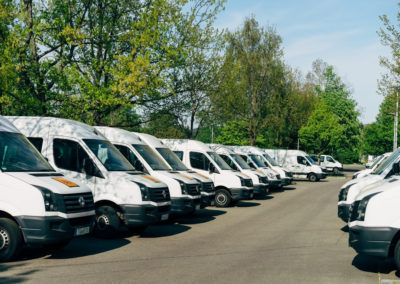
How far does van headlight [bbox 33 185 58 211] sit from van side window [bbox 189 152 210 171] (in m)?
10.5

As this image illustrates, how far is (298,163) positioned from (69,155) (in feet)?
99.2

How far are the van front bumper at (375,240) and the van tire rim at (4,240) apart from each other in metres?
5.66

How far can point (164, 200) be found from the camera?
37.4ft

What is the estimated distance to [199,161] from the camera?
60.7 ft

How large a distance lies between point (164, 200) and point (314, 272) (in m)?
4.63

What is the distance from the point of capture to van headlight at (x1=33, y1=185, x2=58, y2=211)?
8062 millimetres

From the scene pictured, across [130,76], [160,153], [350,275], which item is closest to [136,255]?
[350,275]

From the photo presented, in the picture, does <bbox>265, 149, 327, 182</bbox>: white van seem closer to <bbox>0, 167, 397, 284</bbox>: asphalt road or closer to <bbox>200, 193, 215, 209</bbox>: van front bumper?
<bbox>200, 193, 215, 209</bbox>: van front bumper

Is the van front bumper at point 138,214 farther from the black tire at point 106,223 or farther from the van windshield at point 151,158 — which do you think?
the van windshield at point 151,158

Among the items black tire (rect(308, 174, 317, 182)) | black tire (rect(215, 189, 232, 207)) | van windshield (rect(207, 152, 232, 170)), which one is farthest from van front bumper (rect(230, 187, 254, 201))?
black tire (rect(308, 174, 317, 182))

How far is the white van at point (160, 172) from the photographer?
13297 millimetres

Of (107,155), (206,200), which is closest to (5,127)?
(107,155)

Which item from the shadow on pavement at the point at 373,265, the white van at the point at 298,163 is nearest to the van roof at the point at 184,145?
the shadow on pavement at the point at 373,265

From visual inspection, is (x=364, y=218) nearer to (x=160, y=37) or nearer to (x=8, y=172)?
(x=8, y=172)
